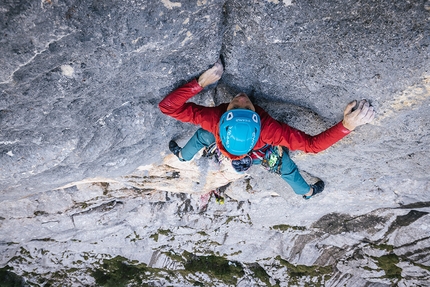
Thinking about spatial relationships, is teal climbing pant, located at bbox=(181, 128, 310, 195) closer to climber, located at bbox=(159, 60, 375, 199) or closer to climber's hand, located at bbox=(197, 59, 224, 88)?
climber, located at bbox=(159, 60, 375, 199)

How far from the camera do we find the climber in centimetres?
418

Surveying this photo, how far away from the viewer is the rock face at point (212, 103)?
3295mm

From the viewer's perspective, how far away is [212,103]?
5.30 m

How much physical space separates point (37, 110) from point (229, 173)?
4722 millimetres

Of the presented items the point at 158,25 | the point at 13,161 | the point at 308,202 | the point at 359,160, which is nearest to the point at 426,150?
the point at 359,160

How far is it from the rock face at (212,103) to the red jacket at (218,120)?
0.75ft

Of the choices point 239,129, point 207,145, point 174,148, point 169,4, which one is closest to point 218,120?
point 239,129

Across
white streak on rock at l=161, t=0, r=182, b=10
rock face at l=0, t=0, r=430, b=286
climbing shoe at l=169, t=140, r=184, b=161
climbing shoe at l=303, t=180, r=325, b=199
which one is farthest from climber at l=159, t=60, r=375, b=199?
climbing shoe at l=303, t=180, r=325, b=199

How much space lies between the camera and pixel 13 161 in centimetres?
493

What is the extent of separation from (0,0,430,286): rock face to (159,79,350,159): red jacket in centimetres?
23

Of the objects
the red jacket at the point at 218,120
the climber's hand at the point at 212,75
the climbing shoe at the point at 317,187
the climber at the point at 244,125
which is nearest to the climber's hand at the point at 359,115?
the climber at the point at 244,125

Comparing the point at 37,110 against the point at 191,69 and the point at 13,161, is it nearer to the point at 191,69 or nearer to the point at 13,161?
the point at 13,161

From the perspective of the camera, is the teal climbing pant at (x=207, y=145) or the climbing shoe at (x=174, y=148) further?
the climbing shoe at (x=174, y=148)

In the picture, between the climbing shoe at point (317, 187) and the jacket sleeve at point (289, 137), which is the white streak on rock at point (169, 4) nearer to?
the jacket sleeve at point (289, 137)
